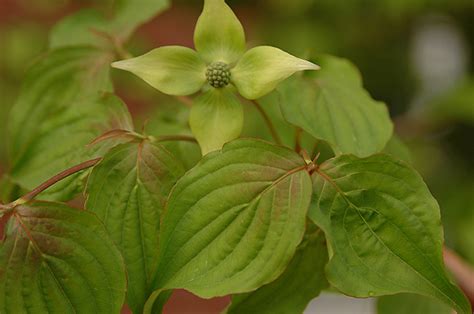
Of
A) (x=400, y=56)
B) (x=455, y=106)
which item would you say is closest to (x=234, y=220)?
(x=455, y=106)

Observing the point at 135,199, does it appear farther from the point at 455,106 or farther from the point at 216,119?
the point at 455,106

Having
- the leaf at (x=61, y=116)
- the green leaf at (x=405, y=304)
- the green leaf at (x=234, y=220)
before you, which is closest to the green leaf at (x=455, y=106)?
the green leaf at (x=405, y=304)

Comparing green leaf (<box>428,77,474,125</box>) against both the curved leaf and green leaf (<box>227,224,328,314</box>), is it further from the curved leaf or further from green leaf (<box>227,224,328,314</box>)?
green leaf (<box>227,224,328,314</box>)

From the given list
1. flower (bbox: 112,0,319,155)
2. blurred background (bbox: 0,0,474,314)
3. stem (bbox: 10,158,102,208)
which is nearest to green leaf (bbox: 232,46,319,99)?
flower (bbox: 112,0,319,155)

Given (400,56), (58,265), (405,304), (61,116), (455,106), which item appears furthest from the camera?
(400,56)

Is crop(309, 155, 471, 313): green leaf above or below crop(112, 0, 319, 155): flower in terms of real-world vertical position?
below

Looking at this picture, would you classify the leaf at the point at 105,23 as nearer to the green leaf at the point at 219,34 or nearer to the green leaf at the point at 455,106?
the green leaf at the point at 219,34

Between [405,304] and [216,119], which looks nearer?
[216,119]
